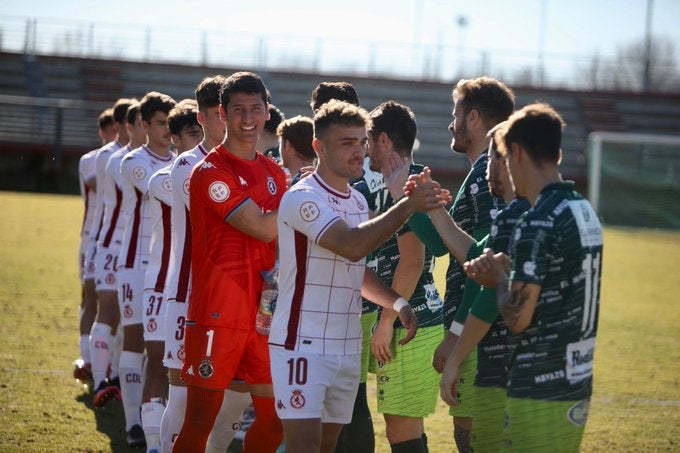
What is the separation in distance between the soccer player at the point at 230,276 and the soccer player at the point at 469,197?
86 cm

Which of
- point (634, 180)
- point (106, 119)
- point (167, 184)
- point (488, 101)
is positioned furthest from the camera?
point (634, 180)

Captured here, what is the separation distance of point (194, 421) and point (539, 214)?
7.47 feet

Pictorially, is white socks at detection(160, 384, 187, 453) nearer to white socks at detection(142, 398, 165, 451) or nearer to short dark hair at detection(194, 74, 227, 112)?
white socks at detection(142, 398, 165, 451)

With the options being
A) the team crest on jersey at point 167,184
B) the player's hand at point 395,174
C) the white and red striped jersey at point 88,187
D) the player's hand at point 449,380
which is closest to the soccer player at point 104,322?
the white and red striped jersey at point 88,187

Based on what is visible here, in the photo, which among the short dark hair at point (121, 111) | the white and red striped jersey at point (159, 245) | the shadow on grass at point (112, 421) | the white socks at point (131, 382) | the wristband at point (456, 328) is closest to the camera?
the wristband at point (456, 328)

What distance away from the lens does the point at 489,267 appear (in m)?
4.09

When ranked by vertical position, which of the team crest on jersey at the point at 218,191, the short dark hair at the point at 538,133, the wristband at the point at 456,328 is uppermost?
the short dark hair at the point at 538,133

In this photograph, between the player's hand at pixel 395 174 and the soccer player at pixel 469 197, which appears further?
the soccer player at pixel 469 197

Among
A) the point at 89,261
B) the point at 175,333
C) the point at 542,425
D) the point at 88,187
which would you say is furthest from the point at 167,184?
the point at 88,187

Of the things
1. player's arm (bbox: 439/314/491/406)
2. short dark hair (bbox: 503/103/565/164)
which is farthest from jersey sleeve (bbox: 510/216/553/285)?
player's arm (bbox: 439/314/491/406)

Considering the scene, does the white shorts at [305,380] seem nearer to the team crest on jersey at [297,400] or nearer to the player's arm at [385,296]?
the team crest on jersey at [297,400]

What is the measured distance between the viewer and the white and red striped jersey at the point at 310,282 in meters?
4.65

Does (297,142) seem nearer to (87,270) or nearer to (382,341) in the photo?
(382,341)

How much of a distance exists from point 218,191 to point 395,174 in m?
0.90
